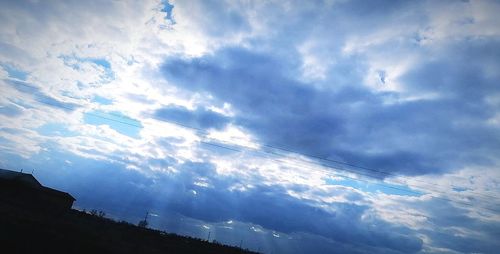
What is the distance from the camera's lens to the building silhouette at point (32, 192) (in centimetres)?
7038

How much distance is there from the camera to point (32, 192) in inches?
2889

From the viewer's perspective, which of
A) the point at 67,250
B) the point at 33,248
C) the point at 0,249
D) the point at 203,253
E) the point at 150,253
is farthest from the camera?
the point at 203,253

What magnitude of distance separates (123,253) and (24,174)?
66.9 meters

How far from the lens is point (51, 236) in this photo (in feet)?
101

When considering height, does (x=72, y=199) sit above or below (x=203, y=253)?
above

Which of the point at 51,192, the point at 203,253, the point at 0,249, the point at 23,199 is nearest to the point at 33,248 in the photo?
the point at 0,249

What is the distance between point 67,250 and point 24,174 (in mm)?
69312

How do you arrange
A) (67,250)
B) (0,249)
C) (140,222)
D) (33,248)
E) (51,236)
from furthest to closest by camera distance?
(140,222) < (51,236) < (67,250) < (33,248) < (0,249)

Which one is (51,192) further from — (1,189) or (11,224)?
(11,224)

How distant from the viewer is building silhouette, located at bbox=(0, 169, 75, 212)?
7038 cm

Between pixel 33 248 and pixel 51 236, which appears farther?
pixel 51 236

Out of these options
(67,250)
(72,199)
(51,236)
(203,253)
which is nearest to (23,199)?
(72,199)

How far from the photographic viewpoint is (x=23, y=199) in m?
67.7

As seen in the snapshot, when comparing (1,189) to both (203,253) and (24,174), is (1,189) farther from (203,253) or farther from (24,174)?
(203,253)
